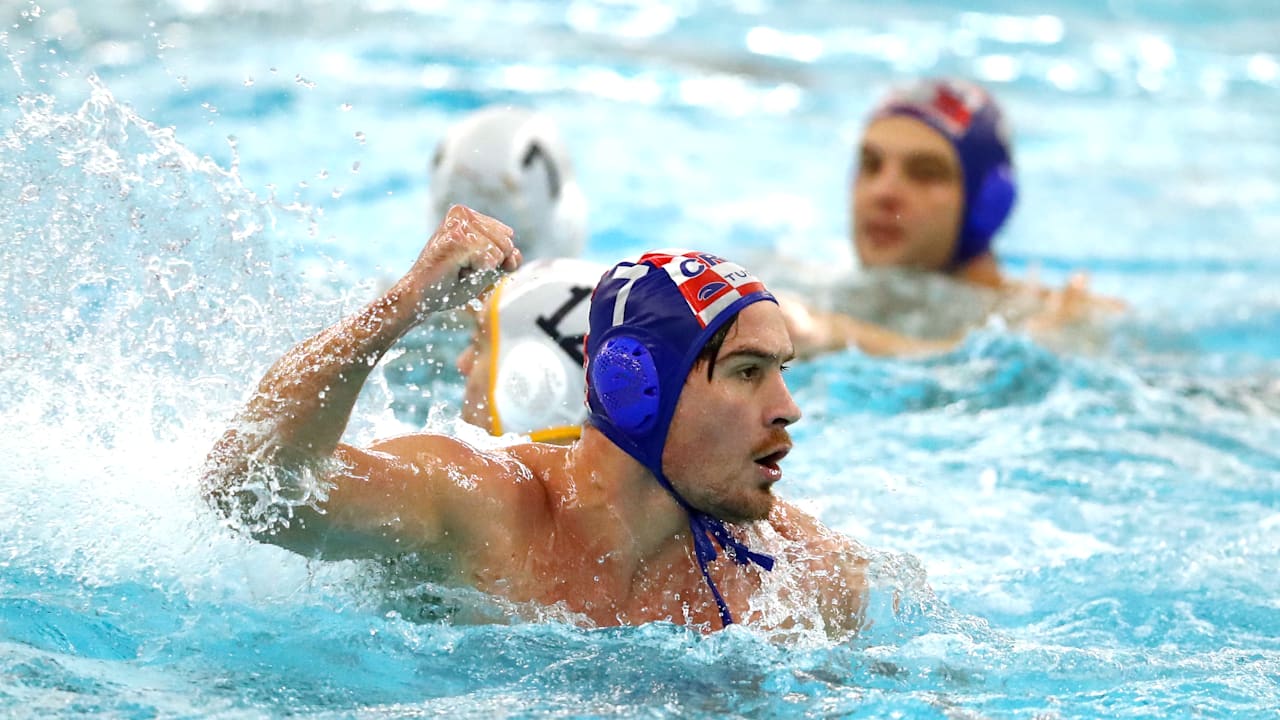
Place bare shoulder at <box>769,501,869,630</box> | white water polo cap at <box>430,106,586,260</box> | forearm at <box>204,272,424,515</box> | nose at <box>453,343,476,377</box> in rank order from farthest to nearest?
white water polo cap at <box>430,106,586,260</box> < nose at <box>453,343,476,377</box> < bare shoulder at <box>769,501,869,630</box> < forearm at <box>204,272,424,515</box>

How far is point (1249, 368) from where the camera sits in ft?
21.0

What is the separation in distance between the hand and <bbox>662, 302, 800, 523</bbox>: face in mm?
498

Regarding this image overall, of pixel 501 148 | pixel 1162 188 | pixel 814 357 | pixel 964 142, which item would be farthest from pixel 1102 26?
pixel 501 148

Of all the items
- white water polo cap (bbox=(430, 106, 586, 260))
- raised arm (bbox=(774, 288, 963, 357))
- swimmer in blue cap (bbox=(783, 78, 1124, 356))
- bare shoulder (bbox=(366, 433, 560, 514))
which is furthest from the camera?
swimmer in blue cap (bbox=(783, 78, 1124, 356))

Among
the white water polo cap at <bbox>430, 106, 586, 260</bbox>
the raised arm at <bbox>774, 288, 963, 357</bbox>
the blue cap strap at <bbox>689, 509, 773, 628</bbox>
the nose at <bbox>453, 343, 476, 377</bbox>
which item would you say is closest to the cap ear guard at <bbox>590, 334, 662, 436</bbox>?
the blue cap strap at <bbox>689, 509, 773, 628</bbox>

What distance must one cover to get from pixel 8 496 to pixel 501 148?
1.97m

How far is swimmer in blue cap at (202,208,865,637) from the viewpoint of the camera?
2695 mm

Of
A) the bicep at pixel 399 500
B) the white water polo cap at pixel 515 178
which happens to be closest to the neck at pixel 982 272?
the white water polo cap at pixel 515 178

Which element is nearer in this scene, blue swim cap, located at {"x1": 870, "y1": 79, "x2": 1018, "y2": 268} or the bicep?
the bicep

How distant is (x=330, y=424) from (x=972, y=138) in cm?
469

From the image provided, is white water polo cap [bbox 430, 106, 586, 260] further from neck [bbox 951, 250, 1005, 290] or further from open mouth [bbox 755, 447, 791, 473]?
neck [bbox 951, 250, 1005, 290]

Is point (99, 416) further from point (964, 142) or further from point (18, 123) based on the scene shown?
point (964, 142)

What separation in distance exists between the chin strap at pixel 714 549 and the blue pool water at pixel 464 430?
11 centimetres

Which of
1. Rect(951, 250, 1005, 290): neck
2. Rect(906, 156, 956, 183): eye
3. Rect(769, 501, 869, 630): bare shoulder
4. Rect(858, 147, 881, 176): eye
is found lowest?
Rect(769, 501, 869, 630): bare shoulder
